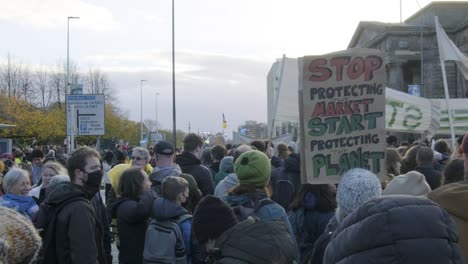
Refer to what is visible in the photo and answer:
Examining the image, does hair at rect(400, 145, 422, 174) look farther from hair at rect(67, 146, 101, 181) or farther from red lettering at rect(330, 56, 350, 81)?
hair at rect(67, 146, 101, 181)

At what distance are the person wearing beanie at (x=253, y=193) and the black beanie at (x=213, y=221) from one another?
2.15ft

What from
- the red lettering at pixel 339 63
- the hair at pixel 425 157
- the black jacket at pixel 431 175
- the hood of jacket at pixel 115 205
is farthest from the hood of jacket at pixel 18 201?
the hair at pixel 425 157

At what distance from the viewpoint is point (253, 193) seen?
14.6 feet

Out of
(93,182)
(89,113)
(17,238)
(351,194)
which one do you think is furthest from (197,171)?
(89,113)

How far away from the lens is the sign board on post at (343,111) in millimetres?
4812

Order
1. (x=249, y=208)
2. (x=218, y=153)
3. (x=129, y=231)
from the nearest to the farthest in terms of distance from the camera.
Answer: (x=249, y=208) → (x=129, y=231) → (x=218, y=153)

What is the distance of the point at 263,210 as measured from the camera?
425cm

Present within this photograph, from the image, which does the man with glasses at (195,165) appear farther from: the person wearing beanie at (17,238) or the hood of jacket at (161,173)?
the person wearing beanie at (17,238)

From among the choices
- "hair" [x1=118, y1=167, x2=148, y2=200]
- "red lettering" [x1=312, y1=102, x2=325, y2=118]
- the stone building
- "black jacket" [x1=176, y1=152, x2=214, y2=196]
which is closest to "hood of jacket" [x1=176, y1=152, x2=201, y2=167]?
"black jacket" [x1=176, y1=152, x2=214, y2=196]

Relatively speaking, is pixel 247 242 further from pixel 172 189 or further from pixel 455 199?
pixel 172 189

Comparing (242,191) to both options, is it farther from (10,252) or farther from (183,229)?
(10,252)

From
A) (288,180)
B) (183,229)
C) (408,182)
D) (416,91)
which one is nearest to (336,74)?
(408,182)

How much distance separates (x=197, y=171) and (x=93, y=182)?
237 cm

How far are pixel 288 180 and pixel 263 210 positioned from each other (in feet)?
11.8
